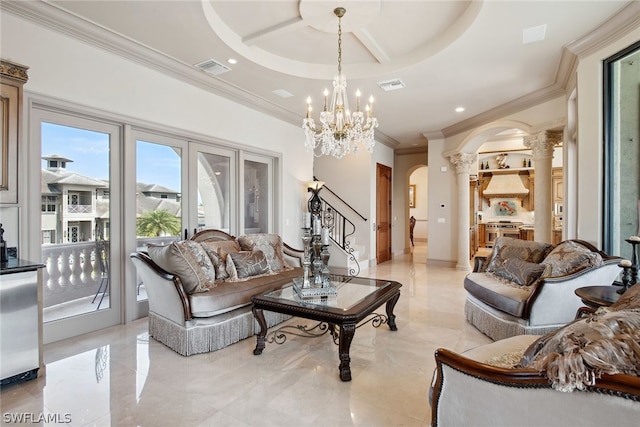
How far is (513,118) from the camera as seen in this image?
5.64 m

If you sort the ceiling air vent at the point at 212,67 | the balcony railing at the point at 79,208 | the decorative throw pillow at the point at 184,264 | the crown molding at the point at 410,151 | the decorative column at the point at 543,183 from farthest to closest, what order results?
the crown molding at the point at 410,151, the decorative column at the point at 543,183, the ceiling air vent at the point at 212,67, the balcony railing at the point at 79,208, the decorative throw pillow at the point at 184,264

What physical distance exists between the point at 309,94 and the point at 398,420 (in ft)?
14.7

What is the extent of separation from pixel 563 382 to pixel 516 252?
322 cm

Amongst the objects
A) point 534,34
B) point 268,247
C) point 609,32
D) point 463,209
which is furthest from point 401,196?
point 609,32

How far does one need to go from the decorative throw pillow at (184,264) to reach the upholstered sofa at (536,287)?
9.46ft

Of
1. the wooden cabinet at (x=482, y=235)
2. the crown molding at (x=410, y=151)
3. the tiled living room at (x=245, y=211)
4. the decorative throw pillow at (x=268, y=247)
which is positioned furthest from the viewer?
the wooden cabinet at (x=482, y=235)

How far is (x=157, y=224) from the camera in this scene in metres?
4.10

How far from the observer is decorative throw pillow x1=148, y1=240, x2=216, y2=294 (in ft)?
9.86

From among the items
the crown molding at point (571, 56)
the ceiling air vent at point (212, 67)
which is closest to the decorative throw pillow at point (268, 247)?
the ceiling air vent at point (212, 67)

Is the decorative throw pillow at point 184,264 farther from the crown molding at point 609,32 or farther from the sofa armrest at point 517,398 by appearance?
the crown molding at point 609,32

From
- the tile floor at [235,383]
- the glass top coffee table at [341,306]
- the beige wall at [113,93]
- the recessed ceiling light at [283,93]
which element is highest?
the recessed ceiling light at [283,93]

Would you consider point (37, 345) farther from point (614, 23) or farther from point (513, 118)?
point (513, 118)

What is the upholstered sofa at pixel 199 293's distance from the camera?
289 cm

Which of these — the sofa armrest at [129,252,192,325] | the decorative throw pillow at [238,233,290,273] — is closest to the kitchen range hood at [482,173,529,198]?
the decorative throw pillow at [238,233,290,273]
